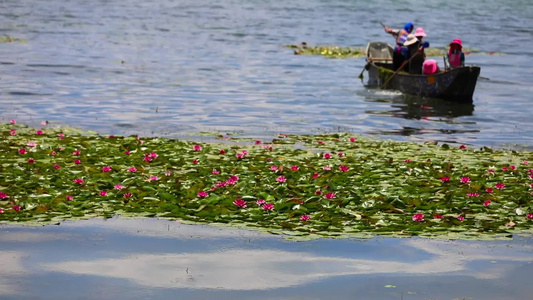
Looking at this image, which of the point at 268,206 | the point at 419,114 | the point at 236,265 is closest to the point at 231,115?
the point at 419,114

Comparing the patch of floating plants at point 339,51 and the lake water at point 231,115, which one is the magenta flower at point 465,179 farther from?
the patch of floating plants at point 339,51

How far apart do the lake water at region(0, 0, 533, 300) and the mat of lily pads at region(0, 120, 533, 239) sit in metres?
0.62

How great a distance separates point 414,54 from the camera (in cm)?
3653

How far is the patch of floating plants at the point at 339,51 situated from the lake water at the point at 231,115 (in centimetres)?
163

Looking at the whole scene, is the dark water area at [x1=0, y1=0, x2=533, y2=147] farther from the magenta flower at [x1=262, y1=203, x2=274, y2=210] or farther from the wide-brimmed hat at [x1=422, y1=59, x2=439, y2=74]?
the magenta flower at [x1=262, y1=203, x2=274, y2=210]

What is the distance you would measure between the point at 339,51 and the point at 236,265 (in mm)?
50198

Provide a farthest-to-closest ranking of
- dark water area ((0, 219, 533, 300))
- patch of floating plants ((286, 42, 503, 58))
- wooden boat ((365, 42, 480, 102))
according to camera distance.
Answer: patch of floating plants ((286, 42, 503, 58)), wooden boat ((365, 42, 480, 102)), dark water area ((0, 219, 533, 300))

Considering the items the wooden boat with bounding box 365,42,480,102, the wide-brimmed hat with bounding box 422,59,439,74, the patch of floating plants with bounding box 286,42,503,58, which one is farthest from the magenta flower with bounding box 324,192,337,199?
the patch of floating plants with bounding box 286,42,503,58

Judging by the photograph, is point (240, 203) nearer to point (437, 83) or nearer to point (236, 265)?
point (236, 265)

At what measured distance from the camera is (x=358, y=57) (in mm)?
57312

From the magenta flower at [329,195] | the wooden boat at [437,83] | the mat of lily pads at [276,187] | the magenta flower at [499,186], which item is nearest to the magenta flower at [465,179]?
the mat of lily pads at [276,187]

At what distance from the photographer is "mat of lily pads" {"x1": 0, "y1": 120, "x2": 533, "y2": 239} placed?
12.9 metres

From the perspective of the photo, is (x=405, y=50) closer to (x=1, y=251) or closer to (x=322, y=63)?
(x=322, y=63)

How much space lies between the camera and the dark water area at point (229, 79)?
2803cm
